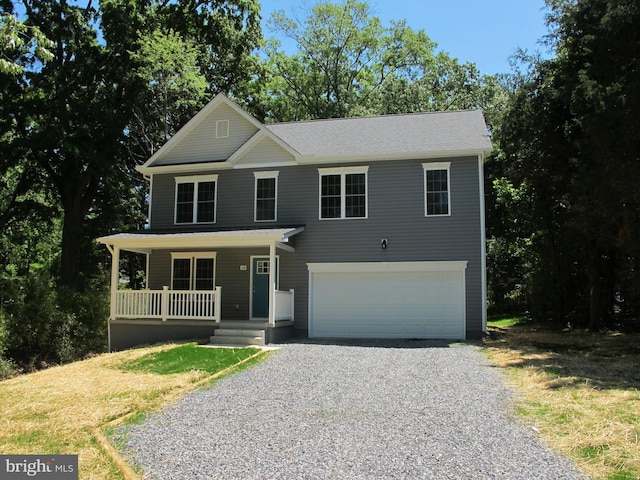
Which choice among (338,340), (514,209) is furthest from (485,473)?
(514,209)

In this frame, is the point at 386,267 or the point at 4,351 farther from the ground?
the point at 386,267

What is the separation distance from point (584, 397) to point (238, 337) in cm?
911

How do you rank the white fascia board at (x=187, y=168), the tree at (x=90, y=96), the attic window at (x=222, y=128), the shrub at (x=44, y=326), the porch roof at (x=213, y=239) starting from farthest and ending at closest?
the tree at (x=90, y=96), the attic window at (x=222, y=128), the white fascia board at (x=187, y=168), the shrub at (x=44, y=326), the porch roof at (x=213, y=239)

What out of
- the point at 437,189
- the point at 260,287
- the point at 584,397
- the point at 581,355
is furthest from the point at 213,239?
the point at 584,397

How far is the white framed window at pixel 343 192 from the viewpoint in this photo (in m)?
16.8

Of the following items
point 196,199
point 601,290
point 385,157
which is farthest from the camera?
point 601,290

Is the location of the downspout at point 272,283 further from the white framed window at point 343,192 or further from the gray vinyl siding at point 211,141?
the gray vinyl siding at point 211,141

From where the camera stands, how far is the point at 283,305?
15977 millimetres

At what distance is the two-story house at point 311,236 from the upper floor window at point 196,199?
0.04 metres

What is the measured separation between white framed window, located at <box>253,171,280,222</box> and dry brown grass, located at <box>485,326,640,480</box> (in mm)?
7984

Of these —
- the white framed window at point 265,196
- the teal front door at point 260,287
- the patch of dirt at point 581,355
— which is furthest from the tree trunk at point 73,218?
the patch of dirt at point 581,355

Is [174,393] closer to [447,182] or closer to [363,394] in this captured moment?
[363,394]

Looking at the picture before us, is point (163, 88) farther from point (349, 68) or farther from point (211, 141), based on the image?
point (349, 68)

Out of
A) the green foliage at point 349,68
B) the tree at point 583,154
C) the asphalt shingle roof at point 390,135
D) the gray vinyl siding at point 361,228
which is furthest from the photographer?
the green foliage at point 349,68
